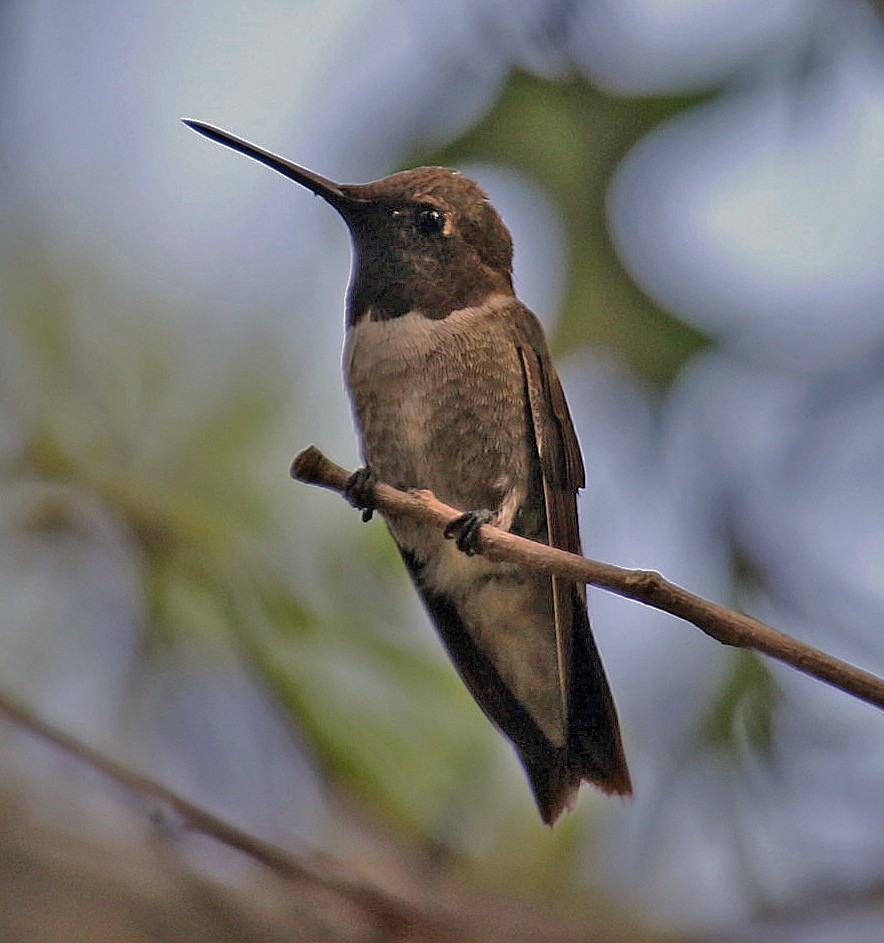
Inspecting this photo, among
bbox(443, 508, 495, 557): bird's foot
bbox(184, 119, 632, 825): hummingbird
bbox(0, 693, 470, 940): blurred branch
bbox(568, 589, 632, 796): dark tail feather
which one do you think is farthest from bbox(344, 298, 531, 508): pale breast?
bbox(0, 693, 470, 940): blurred branch

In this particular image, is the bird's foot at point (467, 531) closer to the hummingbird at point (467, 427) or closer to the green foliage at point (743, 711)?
the hummingbird at point (467, 427)

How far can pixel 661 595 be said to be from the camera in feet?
5.08

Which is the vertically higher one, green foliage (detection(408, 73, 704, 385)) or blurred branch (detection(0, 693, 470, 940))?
green foliage (detection(408, 73, 704, 385))

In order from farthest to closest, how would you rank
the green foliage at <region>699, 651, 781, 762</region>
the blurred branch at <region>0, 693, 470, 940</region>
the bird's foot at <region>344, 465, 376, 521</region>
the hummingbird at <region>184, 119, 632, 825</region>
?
the green foliage at <region>699, 651, 781, 762</region>, the hummingbird at <region>184, 119, 632, 825</region>, the bird's foot at <region>344, 465, 376, 521</region>, the blurred branch at <region>0, 693, 470, 940</region>

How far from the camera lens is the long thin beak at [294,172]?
92.4 inches

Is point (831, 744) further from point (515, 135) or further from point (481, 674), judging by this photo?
point (515, 135)

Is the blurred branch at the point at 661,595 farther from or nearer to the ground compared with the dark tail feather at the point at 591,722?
farther from the ground

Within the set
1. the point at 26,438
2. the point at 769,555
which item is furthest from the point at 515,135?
the point at 26,438

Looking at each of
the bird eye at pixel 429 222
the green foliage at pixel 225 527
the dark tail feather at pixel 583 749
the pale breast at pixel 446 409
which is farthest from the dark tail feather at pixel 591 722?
the bird eye at pixel 429 222

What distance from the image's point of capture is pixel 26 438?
10.2ft

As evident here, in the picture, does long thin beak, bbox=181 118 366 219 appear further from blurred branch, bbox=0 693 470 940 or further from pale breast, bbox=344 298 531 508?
blurred branch, bbox=0 693 470 940

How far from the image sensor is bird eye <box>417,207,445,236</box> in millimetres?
2941

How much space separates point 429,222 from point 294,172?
0.41 meters

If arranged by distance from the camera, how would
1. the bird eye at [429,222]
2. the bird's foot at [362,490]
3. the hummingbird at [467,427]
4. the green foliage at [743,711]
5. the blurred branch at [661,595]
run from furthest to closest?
the green foliage at [743,711] < the bird eye at [429,222] < the hummingbird at [467,427] < the bird's foot at [362,490] < the blurred branch at [661,595]
